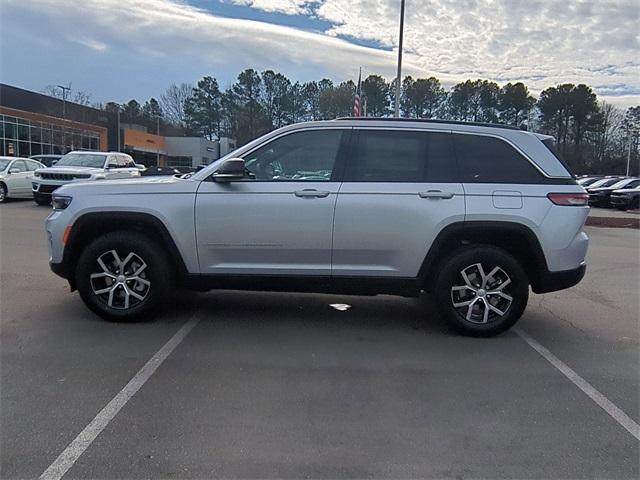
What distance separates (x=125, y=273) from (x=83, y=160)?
1402 cm

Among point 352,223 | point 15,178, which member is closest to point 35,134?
point 15,178

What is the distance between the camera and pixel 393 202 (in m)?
4.65

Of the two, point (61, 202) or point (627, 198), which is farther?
point (627, 198)

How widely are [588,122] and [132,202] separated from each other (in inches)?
3333

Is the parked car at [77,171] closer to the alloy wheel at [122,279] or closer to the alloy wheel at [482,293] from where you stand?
the alloy wheel at [122,279]

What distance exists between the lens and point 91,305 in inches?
194

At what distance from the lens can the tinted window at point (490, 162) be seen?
4.75m

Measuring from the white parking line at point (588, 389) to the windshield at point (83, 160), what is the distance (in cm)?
1574

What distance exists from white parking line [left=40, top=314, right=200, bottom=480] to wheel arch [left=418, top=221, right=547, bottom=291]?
2452mm

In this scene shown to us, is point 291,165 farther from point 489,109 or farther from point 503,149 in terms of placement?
point 489,109

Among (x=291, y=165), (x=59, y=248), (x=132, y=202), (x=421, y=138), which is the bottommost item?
(x=59, y=248)

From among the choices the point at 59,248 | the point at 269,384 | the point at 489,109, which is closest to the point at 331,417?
the point at 269,384

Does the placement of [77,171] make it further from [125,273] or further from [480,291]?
[480,291]

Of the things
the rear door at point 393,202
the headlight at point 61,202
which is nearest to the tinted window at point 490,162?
the rear door at point 393,202
